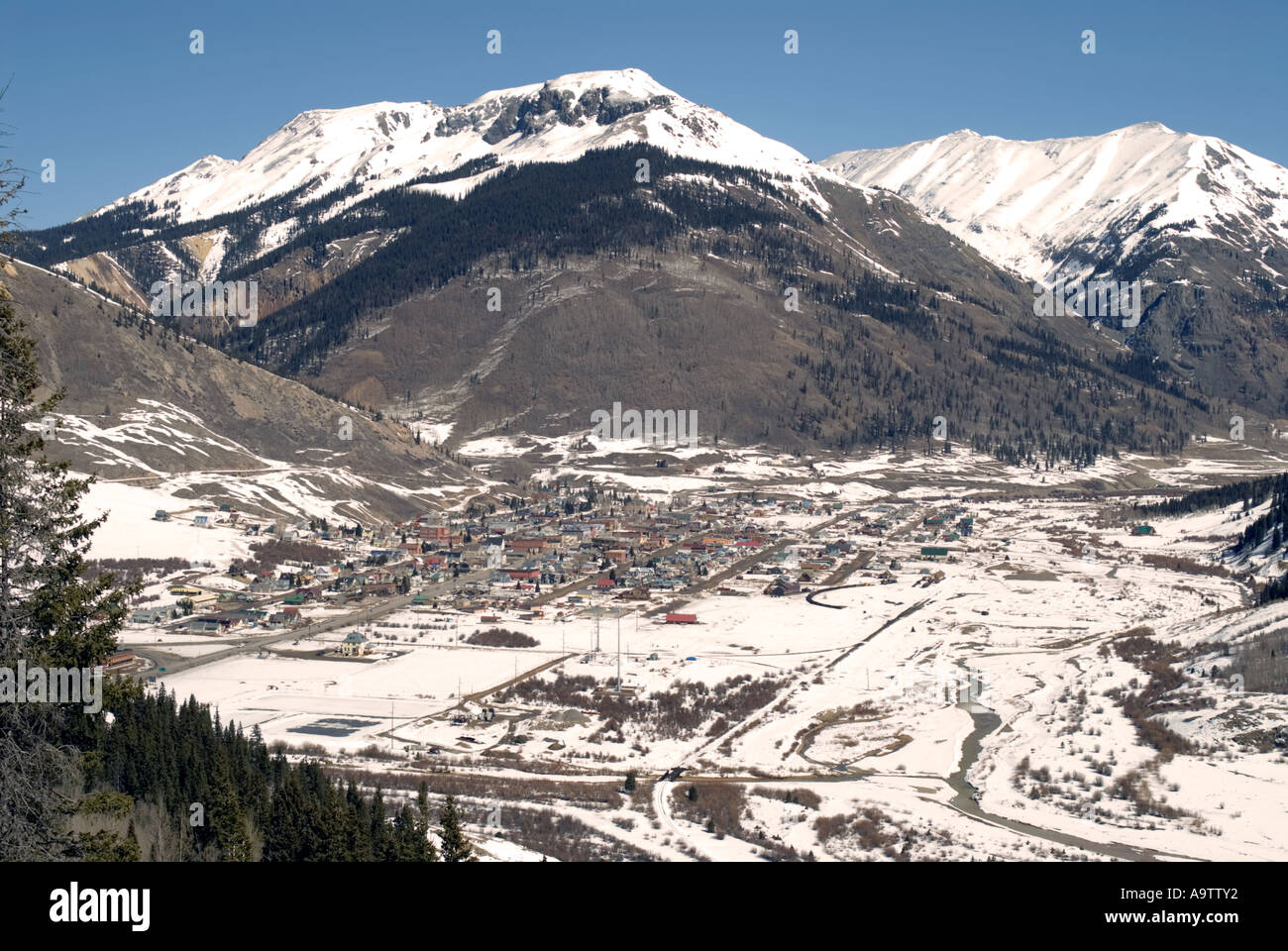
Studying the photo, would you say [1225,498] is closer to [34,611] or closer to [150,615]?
[150,615]

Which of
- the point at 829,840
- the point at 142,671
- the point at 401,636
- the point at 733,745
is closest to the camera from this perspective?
the point at 829,840

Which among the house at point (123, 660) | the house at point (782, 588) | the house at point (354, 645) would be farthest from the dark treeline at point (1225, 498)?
the house at point (123, 660)

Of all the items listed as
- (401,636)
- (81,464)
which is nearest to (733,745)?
(401,636)

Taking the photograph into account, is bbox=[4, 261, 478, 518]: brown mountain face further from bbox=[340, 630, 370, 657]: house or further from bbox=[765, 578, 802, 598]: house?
bbox=[765, 578, 802, 598]: house

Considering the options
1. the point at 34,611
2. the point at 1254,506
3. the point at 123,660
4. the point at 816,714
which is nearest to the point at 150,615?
the point at 123,660

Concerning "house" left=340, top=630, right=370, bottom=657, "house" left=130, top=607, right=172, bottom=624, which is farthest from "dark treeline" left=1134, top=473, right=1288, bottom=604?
"house" left=130, top=607, right=172, bottom=624
